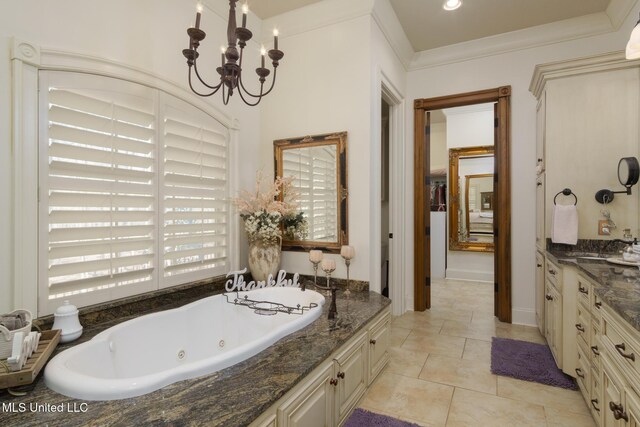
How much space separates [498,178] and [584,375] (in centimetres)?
210

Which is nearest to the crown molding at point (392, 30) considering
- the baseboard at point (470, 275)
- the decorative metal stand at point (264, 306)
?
the decorative metal stand at point (264, 306)

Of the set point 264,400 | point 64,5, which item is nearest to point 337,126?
point 64,5

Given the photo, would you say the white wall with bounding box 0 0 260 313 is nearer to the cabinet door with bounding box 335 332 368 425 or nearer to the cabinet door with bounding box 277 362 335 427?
the cabinet door with bounding box 277 362 335 427

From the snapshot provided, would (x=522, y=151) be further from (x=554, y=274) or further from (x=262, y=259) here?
(x=262, y=259)

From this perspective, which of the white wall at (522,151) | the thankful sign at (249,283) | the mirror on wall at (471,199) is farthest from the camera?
the mirror on wall at (471,199)

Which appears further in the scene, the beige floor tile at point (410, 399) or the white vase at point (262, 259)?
the white vase at point (262, 259)

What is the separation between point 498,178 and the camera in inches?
140

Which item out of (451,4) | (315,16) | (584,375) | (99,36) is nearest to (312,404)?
(584,375)

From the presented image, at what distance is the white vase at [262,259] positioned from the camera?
8.93 feet

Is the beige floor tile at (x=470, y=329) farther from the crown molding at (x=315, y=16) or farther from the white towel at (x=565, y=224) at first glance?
the crown molding at (x=315, y=16)

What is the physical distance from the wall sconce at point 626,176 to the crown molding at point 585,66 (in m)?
0.72

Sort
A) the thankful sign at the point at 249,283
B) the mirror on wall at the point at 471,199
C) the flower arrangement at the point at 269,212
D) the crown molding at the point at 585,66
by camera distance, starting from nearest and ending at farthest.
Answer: the crown molding at the point at 585,66, the thankful sign at the point at 249,283, the flower arrangement at the point at 269,212, the mirror on wall at the point at 471,199

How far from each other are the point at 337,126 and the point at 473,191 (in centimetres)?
390

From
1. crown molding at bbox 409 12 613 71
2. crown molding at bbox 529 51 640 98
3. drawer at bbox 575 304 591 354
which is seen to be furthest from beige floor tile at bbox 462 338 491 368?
crown molding at bbox 409 12 613 71
